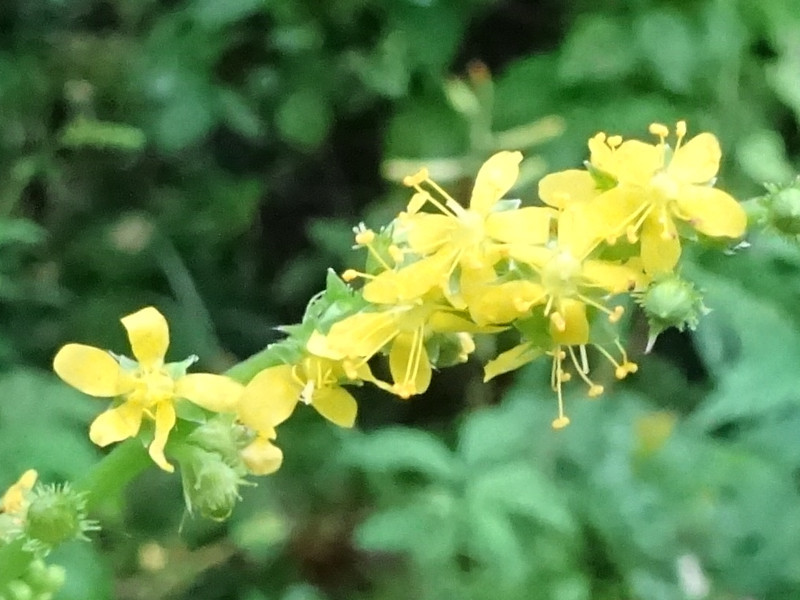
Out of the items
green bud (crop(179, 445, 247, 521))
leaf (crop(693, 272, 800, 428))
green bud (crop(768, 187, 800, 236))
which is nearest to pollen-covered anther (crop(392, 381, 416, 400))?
green bud (crop(179, 445, 247, 521))

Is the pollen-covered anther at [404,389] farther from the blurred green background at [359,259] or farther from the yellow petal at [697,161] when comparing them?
the blurred green background at [359,259]

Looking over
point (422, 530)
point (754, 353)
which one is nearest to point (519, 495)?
point (422, 530)

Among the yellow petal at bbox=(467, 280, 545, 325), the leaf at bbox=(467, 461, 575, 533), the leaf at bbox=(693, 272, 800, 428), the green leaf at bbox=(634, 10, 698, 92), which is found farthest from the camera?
the green leaf at bbox=(634, 10, 698, 92)

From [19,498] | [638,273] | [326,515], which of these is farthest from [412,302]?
[326,515]

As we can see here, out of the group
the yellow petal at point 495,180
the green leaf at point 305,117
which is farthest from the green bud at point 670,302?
the green leaf at point 305,117

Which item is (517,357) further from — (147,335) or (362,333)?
(147,335)

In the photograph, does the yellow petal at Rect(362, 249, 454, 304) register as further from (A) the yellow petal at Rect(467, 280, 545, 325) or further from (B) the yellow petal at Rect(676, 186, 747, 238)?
(B) the yellow petal at Rect(676, 186, 747, 238)

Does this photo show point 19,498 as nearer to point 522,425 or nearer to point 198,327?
point 522,425
